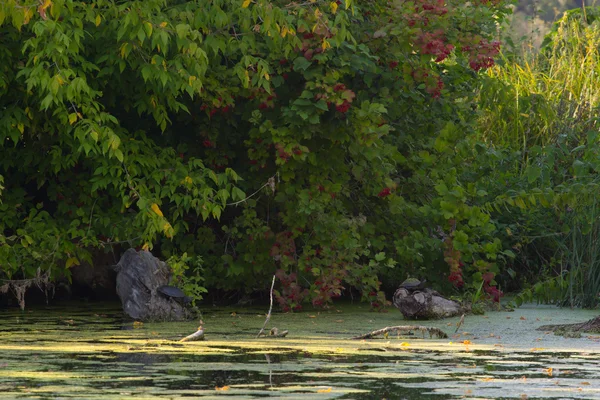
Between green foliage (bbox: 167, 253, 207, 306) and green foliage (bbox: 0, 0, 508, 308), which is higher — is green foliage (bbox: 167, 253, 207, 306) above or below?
below

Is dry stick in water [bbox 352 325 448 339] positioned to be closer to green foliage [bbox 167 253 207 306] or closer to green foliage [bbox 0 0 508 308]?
green foliage [bbox 167 253 207 306]

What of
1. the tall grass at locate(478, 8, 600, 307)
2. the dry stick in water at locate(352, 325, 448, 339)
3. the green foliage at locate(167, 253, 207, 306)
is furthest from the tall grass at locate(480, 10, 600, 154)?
the dry stick in water at locate(352, 325, 448, 339)

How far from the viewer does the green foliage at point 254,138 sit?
26.9ft

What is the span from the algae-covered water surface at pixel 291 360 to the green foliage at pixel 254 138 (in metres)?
1.05

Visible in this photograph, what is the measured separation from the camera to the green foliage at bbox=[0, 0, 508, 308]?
26.9ft

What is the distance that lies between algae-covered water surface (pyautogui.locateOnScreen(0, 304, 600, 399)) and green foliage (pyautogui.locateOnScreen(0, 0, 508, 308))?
3.43ft

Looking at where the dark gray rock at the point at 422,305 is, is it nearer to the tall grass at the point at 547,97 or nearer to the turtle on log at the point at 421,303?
the turtle on log at the point at 421,303

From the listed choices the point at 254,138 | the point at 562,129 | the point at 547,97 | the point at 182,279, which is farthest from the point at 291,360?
the point at 547,97

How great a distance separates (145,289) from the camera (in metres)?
8.50

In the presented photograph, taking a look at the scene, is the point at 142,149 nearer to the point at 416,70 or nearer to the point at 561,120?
the point at 416,70

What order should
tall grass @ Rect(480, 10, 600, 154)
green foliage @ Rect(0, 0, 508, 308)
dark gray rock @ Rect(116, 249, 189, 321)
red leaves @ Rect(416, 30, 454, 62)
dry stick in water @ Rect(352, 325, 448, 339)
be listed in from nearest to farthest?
dry stick in water @ Rect(352, 325, 448, 339) → green foliage @ Rect(0, 0, 508, 308) → dark gray rock @ Rect(116, 249, 189, 321) → red leaves @ Rect(416, 30, 454, 62) → tall grass @ Rect(480, 10, 600, 154)

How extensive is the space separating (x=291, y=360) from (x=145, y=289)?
3.01 m

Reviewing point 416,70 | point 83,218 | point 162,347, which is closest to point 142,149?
point 83,218

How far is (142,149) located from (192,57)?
1.14 meters
